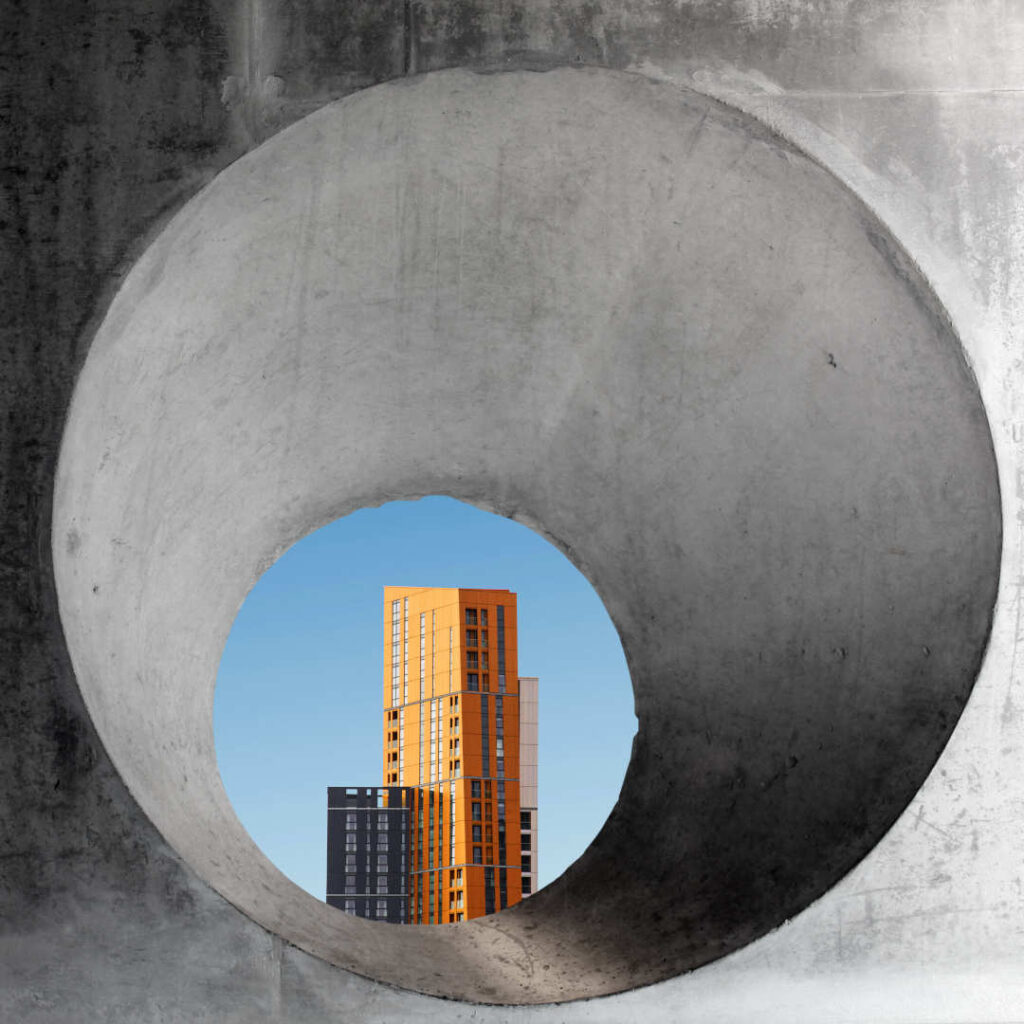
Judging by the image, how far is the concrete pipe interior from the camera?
458 centimetres

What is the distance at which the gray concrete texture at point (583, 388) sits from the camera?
415cm

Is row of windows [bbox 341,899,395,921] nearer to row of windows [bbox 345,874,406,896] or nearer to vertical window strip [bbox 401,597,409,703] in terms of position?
row of windows [bbox 345,874,406,896]

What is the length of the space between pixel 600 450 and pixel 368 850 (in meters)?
55.3

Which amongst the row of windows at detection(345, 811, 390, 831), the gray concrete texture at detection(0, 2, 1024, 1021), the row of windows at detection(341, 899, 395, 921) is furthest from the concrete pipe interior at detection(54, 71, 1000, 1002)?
the row of windows at detection(341, 899, 395, 921)

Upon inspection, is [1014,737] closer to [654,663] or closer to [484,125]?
[654,663]

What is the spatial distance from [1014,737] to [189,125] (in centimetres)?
328

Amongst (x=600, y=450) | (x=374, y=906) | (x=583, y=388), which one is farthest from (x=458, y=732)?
(x=583, y=388)

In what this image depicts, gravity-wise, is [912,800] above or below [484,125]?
below

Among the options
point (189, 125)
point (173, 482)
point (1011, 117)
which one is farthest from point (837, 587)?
point (189, 125)

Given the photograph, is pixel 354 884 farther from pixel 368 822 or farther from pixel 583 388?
pixel 583 388

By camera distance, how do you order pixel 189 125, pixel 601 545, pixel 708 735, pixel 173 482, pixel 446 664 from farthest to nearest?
pixel 446 664, pixel 601 545, pixel 708 735, pixel 173 482, pixel 189 125

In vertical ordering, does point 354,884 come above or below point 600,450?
below

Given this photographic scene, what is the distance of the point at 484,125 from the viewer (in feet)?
16.0

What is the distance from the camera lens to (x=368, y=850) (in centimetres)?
5909
